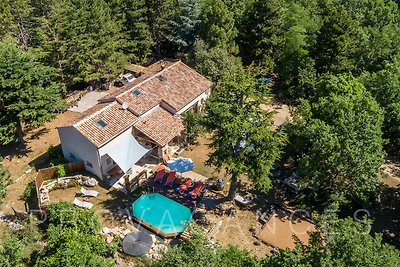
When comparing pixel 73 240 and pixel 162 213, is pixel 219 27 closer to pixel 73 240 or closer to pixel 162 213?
pixel 162 213

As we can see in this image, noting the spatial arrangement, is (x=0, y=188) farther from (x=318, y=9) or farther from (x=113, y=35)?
(x=318, y=9)

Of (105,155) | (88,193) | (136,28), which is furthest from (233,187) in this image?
(136,28)

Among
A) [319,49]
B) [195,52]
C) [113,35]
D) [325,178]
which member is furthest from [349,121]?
[113,35]

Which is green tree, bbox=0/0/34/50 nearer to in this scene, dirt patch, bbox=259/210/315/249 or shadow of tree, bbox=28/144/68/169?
shadow of tree, bbox=28/144/68/169

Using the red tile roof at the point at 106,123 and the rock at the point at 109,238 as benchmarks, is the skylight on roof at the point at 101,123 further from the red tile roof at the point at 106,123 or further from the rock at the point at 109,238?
the rock at the point at 109,238

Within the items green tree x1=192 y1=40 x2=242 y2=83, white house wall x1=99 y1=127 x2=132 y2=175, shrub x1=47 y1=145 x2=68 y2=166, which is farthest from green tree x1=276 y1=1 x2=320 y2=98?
shrub x1=47 y1=145 x2=68 y2=166
